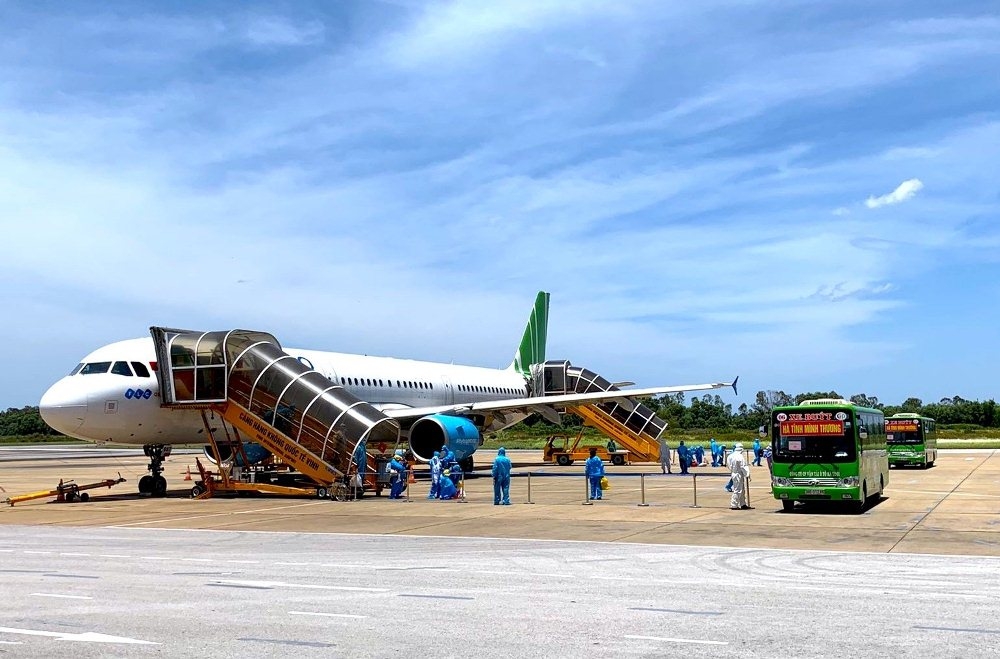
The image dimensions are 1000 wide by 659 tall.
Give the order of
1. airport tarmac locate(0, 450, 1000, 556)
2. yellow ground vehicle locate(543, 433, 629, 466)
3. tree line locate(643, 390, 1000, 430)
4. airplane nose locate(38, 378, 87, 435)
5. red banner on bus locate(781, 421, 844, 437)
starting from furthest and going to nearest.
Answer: tree line locate(643, 390, 1000, 430), yellow ground vehicle locate(543, 433, 629, 466), airplane nose locate(38, 378, 87, 435), red banner on bus locate(781, 421, 844, 437), airport tarmac locate(0, 450, 1000, 556)

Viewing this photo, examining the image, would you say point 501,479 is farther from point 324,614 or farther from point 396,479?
point 324,614

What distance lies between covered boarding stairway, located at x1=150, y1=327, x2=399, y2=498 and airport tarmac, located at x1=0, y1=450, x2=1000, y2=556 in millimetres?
1371

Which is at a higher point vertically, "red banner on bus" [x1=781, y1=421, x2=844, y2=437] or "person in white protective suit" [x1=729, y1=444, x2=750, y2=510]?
"red banner on bus" [x1=781, y1=421, x2=844, y2=437]

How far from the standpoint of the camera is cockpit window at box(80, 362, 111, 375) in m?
29.0

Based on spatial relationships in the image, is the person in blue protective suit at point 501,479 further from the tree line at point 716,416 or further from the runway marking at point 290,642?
the tree line at point 716,416

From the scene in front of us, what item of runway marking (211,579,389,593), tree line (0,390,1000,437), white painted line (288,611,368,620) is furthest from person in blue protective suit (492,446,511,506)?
tree line (0,390,1000,437)

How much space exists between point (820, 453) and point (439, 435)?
12910 mm

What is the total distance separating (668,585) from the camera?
12.7 meters

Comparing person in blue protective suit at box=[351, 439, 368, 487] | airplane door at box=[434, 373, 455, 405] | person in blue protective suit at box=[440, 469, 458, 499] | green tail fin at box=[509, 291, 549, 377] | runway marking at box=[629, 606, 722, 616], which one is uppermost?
green tail fin at box=[509, 291, 549, 377]

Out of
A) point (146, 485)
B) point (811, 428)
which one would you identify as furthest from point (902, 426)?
point (146, 485)

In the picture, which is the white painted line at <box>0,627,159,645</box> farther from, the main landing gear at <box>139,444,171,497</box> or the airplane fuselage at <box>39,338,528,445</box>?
the main landing gear at <box>139,444,171,497</box>

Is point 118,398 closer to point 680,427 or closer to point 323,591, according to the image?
point 323,591

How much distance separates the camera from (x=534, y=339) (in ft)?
201

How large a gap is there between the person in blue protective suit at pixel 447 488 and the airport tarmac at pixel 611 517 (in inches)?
26.4
